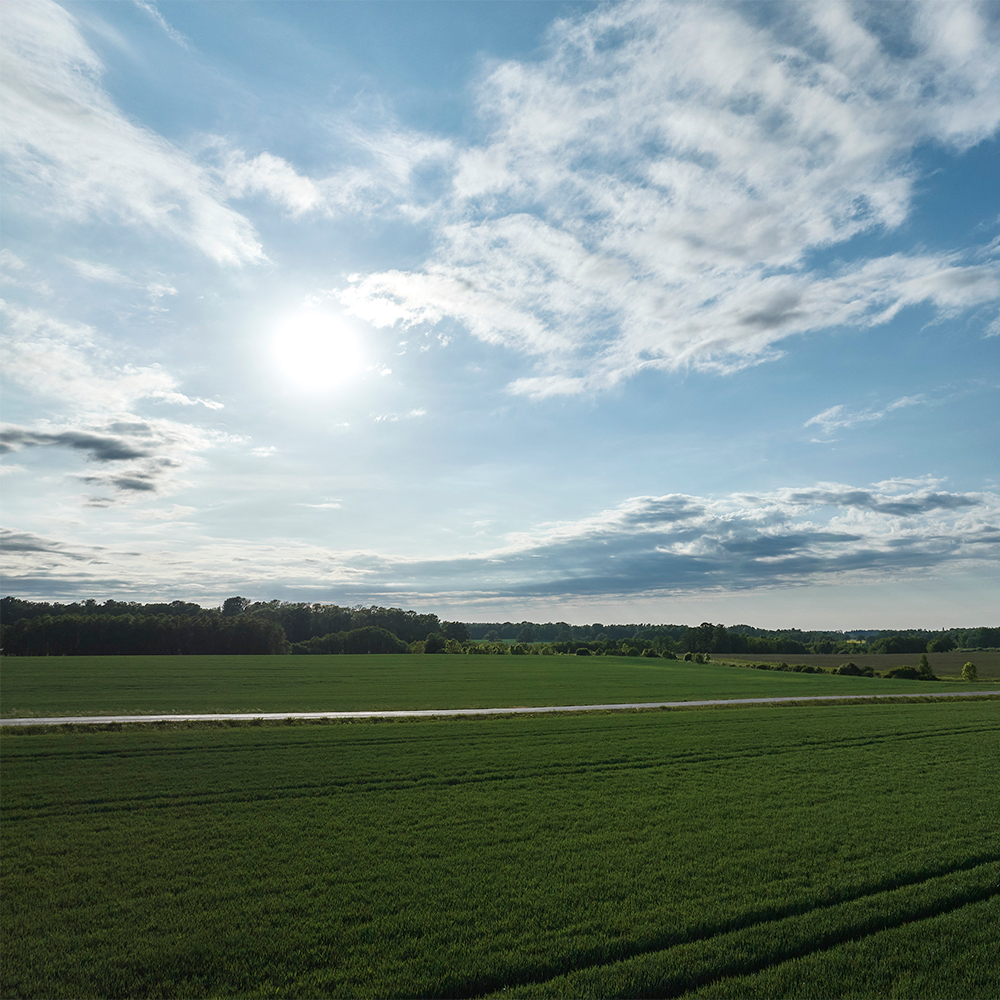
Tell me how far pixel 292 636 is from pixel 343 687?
3856 inches

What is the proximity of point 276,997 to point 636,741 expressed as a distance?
21033mm

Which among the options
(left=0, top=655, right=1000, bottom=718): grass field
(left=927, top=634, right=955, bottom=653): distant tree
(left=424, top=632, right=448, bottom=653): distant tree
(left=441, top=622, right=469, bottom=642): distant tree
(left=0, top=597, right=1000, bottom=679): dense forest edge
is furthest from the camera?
(left=441, top=622, right=469, bottom=642): distant tree

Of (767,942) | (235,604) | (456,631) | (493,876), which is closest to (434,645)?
(456,631)

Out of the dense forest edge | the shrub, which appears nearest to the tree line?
the dense forest edge

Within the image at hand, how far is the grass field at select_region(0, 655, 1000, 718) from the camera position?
4212 cm

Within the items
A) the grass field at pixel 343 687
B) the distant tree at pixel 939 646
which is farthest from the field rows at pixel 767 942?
the distant tree at pixel 939 646

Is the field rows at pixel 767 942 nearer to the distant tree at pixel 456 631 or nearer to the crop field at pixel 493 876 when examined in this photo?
the crop field at pixel 493 876

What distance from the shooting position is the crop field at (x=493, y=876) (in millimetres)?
7996

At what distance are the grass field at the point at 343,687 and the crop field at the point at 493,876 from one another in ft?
70.2

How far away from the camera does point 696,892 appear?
10.4 metres

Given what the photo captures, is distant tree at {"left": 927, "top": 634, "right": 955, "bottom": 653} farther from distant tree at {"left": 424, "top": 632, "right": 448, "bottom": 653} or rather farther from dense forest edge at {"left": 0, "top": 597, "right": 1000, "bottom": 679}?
distant tree at {"left": 424, "top": 632, "right": 448, "bottom": 653}

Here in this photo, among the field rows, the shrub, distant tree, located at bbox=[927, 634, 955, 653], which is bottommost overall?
the shrub

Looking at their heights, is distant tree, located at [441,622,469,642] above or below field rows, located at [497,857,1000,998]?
above

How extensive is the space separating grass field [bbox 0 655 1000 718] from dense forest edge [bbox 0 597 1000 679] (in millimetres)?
30306
